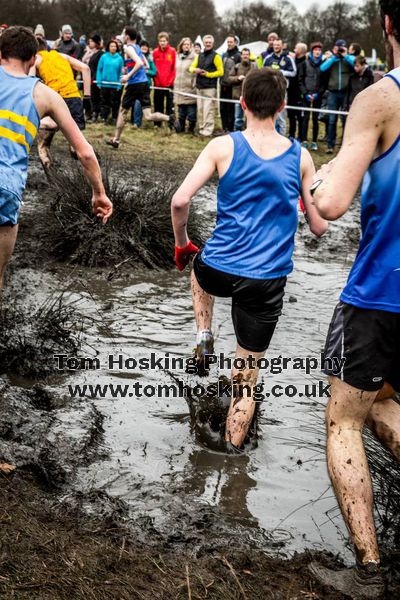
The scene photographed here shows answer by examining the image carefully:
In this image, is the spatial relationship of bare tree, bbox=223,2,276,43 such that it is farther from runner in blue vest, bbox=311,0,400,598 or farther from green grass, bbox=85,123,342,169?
runner in blue vest, bbox=311,0,400,598

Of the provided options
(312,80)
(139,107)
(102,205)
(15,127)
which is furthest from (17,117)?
(139,107)

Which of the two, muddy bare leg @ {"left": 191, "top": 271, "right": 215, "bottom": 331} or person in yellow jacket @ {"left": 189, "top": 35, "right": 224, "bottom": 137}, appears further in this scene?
person in yellow jacket @ {"left": 189, "top": 35, "right": 224, "bottom": 137}

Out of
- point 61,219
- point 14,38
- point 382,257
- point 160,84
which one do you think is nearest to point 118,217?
point 61,219

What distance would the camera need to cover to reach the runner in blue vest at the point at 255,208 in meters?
3.97

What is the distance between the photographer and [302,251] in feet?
30.3

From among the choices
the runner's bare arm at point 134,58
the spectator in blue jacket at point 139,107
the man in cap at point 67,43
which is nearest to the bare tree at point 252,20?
the spectator in blue jacket at point 139,107

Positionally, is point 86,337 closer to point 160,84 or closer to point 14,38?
point 14,38

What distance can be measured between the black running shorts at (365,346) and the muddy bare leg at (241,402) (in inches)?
47.8

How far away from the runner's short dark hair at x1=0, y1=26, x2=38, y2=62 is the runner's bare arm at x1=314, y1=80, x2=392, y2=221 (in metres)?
2.55

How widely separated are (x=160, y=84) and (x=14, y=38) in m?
14.2

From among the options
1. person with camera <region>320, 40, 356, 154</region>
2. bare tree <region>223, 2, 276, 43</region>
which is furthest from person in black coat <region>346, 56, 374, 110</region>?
bare tree <region>223, 2, 276, 43</region>

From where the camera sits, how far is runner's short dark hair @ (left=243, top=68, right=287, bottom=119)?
3988 mm

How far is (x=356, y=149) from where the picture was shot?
2.65m

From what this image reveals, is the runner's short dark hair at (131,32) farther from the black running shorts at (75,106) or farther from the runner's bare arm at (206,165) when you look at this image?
the runner's bare arm at (206,165)
